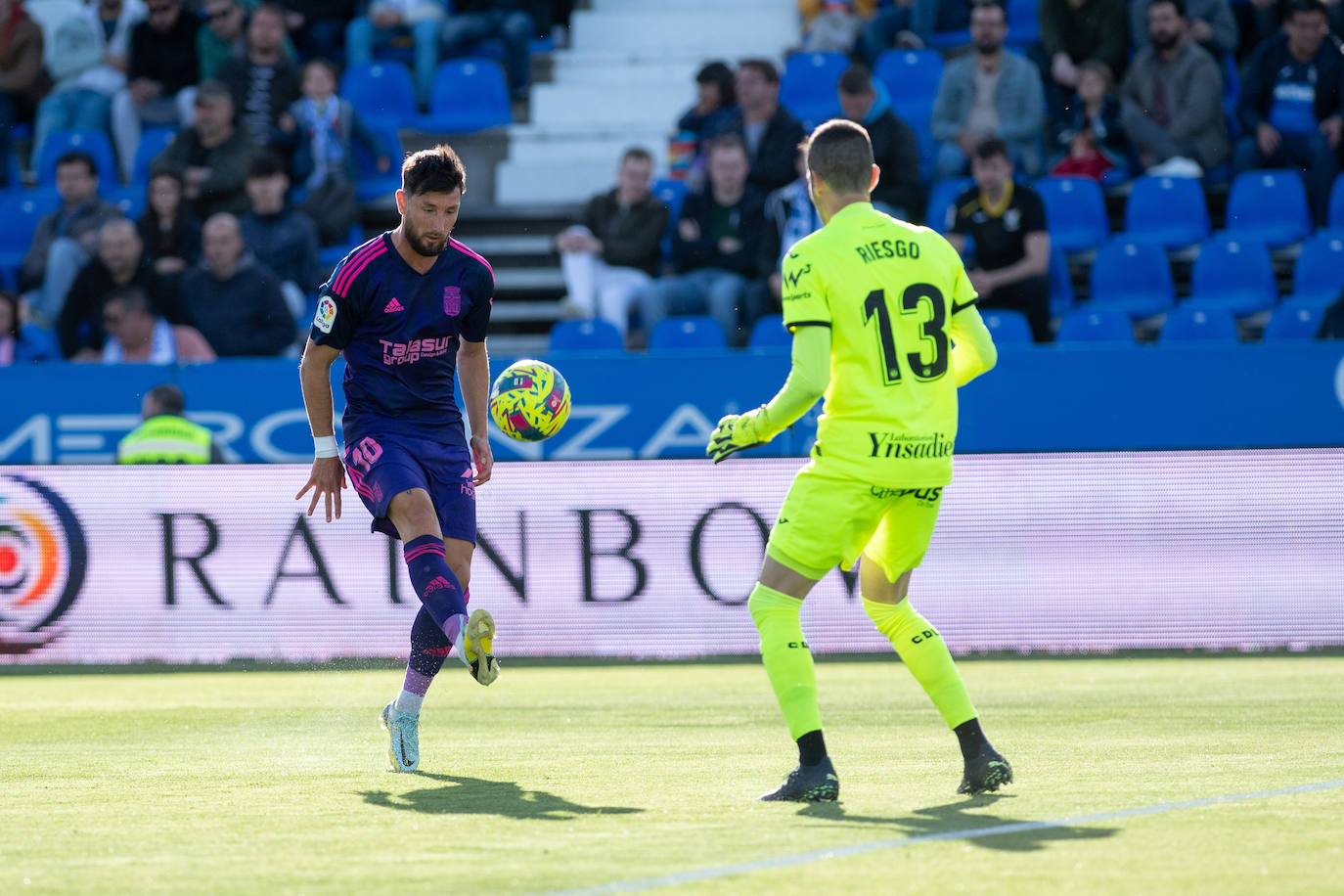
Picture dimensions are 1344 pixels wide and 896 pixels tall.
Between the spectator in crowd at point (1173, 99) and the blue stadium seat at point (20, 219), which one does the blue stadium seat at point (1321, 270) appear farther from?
the blue stadium seat at point (20, 219)

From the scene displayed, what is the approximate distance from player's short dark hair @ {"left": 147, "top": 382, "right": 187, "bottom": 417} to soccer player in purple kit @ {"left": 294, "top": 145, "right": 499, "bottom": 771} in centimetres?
659

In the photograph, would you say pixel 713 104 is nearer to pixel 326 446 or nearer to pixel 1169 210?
pixel 1169 210

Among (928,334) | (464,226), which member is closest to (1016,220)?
(464,226)

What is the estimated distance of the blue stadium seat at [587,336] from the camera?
1460 centimetres

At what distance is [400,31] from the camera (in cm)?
1850

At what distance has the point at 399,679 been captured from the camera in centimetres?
1066

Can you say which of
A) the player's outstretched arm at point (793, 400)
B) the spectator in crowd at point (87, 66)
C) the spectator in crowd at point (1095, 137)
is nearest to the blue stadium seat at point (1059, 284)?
the spectator in crowd at point (1095, 137)

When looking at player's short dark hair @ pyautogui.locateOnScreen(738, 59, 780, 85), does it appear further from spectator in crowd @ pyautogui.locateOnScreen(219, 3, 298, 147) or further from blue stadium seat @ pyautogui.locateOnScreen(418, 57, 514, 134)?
spectator in crowd @ pyautogui.locateOnScreen(219, 3, 298, 147)

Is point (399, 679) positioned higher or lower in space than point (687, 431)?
lower

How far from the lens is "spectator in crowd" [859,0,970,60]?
16719 millimetres

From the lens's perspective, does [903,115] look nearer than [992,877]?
No

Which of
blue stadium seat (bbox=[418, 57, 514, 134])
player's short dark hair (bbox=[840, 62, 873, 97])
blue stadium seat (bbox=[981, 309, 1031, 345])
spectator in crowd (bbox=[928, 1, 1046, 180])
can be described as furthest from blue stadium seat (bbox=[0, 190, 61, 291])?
blue stadium seat (bbox=[981, 309, 1031, 345])

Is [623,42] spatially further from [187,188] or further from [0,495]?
[0,495]

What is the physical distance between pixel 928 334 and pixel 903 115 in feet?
36.8
